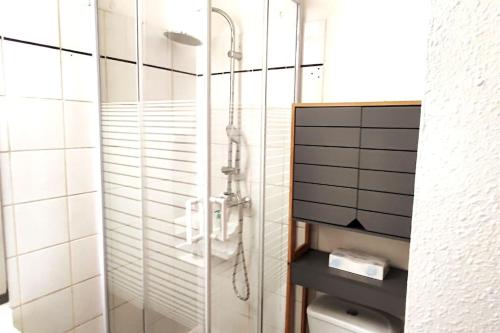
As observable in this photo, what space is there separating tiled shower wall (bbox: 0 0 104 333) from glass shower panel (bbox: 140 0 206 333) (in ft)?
0.91

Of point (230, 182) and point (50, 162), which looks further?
point (230, 182)

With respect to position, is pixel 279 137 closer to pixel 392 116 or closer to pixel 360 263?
pixel 392 116

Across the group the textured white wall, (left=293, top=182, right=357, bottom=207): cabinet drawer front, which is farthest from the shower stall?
the textured white wall

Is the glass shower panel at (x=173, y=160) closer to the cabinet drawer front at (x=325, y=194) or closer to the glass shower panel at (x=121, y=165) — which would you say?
the glass shower panel at (x=121, y=165)

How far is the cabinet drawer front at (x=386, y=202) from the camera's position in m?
1.31

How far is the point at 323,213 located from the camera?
4.97ft

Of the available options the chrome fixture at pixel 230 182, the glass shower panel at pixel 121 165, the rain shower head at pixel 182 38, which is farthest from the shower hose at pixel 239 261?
the rain shower head at pixel 182 38

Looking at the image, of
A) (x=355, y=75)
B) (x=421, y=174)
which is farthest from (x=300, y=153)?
(x=421, y=174)

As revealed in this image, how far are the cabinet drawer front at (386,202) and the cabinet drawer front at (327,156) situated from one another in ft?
0.49

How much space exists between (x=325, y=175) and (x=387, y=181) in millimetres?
276

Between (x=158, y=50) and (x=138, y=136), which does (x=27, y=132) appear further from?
(x=158, y=50)

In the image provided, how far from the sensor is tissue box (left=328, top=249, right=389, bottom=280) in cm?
150

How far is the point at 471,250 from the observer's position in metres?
0.36

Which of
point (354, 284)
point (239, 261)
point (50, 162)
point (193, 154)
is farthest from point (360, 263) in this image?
point (50, 162)
